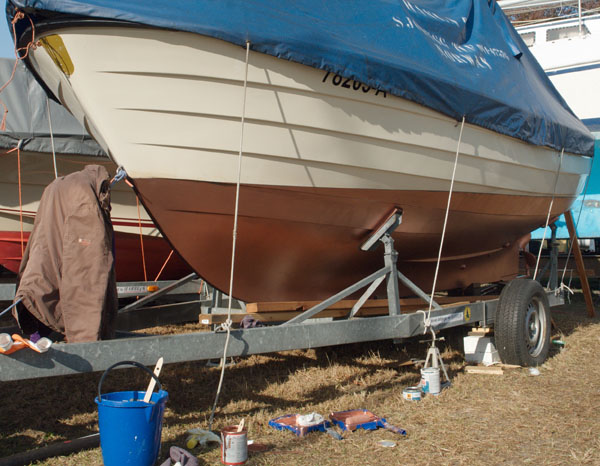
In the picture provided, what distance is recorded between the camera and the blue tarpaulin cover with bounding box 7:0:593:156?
315cm

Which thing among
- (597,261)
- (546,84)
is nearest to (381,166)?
(546,84)

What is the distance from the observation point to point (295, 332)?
10.4 feet

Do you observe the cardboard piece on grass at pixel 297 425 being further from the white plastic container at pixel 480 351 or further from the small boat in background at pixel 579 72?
the small boat in background at pixel 579 72

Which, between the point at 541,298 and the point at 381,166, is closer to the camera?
the point at 381,166

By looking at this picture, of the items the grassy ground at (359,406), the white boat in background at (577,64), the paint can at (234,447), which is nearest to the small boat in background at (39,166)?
the grassy ground at (359,406)

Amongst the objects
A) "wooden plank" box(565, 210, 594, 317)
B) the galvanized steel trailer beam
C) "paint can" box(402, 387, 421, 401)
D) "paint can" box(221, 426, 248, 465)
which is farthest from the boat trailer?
"wooden plank" box(565, 210, 594, 317)

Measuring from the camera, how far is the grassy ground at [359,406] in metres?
2.75

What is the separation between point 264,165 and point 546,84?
13.0 ft

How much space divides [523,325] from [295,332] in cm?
216

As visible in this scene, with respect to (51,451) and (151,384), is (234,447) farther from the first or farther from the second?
(51,451)

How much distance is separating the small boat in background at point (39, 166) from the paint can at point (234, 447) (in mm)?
4884

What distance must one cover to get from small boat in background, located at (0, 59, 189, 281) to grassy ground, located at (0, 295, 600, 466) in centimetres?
303

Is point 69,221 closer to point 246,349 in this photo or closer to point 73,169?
point 246,349

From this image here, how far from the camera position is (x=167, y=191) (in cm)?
346
